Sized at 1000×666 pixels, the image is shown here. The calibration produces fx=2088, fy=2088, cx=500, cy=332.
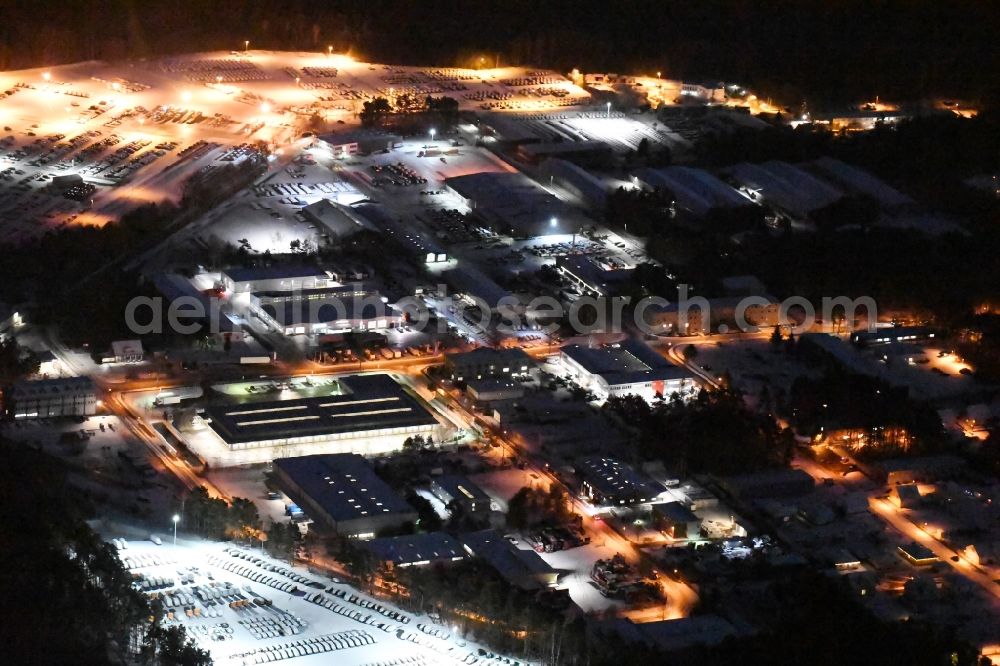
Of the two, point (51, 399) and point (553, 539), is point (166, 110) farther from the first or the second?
point (553, 539)

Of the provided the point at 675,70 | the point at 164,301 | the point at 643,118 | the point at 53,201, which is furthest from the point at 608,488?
the point at 675,70

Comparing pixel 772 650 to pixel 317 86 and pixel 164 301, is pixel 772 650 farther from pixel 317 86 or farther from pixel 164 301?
pixel 317 86

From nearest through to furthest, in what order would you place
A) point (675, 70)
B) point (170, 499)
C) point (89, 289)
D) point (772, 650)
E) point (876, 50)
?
point (772, 650) → point (170, 499) → point (89, 289) → point (675, 70) → point (876, 50)

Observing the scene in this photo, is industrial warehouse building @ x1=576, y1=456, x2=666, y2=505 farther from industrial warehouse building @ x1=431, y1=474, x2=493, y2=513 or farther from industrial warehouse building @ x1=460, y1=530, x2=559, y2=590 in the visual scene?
industrial warehouse building @ x1=460, y1=530, x2=559, y2=590

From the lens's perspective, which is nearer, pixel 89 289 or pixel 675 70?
pixel 89 289

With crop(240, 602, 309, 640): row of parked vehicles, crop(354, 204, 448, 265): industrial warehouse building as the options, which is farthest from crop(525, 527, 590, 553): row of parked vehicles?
crop(354, 204, 448, 265): industrial warehouse building

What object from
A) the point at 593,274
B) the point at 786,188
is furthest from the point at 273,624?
the point at 786,188
